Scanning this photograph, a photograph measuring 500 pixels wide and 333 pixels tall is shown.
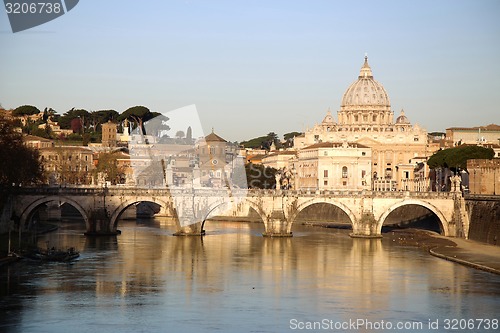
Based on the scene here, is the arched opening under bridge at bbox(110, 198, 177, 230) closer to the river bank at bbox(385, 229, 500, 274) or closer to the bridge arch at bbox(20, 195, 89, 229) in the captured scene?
the bridge arch at bbox(20, 195, 89, 229)

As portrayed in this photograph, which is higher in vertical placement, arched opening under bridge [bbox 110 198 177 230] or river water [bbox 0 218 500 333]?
arched opening under bridge [bbox 110 198 177 230]

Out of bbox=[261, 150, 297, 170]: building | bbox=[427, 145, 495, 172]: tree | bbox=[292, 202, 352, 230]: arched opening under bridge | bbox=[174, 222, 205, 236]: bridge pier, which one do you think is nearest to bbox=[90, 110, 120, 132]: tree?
bbox=[261, 150, 297, 170]: building

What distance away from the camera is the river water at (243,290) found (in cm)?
4159

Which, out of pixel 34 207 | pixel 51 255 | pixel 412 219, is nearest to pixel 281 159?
pixel 412 219

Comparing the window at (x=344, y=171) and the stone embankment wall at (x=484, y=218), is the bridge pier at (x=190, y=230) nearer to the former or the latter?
the stone embankment wall at (x=484, y=218)

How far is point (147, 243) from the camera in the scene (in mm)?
69438

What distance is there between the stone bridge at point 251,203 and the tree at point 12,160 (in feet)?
5.73

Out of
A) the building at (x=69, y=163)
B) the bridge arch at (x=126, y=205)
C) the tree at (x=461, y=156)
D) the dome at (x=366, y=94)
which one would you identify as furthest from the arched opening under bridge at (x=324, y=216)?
the dome at (x=366, y=94)

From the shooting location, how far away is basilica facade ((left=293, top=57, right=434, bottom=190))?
13562 cm

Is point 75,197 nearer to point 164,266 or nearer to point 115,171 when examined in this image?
point 164,266

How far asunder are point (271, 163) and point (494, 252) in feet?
312

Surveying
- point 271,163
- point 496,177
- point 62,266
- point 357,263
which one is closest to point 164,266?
point 62,266

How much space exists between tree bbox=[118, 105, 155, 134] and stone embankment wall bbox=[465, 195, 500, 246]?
277 feet

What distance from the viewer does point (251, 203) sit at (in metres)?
75.8
